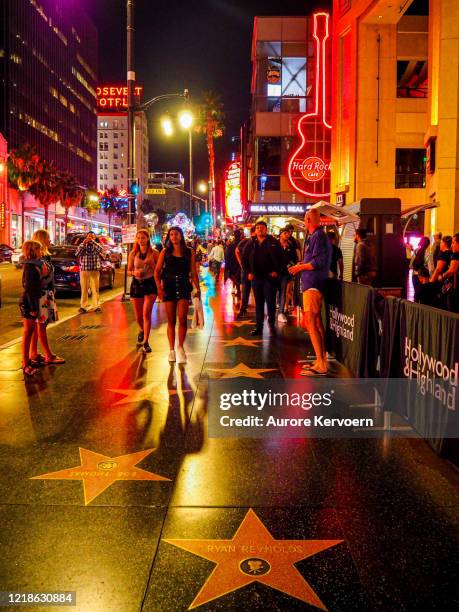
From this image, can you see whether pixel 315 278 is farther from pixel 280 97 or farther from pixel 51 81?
pixel 51 81

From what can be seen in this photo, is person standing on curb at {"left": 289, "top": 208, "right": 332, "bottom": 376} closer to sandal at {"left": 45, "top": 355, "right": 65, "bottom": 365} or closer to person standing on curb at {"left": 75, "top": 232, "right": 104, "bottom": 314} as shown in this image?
sandal at {"left": 45, "top": 355, "right": 65, "bottom": 365}

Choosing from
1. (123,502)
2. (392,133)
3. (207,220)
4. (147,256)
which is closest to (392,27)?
(392,133)

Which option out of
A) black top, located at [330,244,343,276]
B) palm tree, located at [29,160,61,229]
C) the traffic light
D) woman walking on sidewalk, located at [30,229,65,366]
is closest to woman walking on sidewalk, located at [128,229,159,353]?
woman walking on sidewalk, located at [30,229,65,366]

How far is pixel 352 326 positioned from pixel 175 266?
9.05ft

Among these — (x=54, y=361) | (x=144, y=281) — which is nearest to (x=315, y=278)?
(x=144, y=281)

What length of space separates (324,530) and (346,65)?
26864 mm

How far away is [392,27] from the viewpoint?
25.7m

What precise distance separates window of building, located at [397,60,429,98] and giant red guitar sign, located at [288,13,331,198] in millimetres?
4255

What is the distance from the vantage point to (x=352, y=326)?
7215 mm

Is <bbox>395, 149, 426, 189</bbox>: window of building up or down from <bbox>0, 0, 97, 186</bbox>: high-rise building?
down

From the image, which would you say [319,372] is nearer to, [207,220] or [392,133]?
[392,133]

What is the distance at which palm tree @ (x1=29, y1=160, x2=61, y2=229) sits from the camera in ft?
240

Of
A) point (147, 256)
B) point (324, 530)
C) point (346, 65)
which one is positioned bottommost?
point (324, 530)
